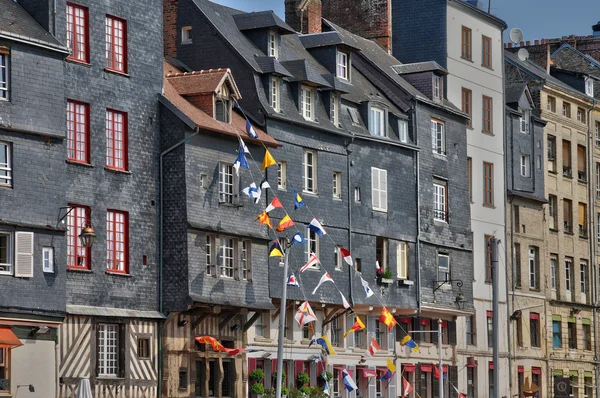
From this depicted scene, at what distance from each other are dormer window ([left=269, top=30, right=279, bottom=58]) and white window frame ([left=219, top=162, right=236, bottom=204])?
7.39 metres

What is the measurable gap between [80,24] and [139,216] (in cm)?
620

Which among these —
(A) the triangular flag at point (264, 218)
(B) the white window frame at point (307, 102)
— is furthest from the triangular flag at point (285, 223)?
(B) the white window frame at point (307, 102)

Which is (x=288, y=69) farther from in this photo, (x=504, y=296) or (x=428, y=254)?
(x=504, y=296)

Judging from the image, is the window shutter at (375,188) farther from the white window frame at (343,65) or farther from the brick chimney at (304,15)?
the brick chimney at (304,15)

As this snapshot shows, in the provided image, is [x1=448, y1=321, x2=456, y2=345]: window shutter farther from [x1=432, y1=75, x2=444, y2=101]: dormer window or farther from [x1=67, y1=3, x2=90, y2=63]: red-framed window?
[x1=67, y1=3, x2=90, y2=63]: red-framed window

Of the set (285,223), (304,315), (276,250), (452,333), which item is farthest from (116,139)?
(452,333)

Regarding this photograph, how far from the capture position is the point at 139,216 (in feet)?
174

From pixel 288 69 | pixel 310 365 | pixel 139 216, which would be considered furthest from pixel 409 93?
pixel 139 216

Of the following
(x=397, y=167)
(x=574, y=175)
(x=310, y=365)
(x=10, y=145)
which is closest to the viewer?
(x=10, y=145)

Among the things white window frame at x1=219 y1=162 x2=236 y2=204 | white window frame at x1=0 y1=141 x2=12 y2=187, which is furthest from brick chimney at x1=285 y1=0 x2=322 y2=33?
white window frame at x1=0 y1=141 x2=12 y2=187

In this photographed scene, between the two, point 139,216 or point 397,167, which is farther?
point 397,167

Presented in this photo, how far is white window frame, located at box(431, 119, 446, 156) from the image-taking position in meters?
69.5

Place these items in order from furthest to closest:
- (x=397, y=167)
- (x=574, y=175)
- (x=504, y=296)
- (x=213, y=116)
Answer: (x=574, y=175) < (x=504, y=296) < (x=397, y=167) < (x=213, y=116)

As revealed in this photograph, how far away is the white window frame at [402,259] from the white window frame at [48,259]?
798 inches
